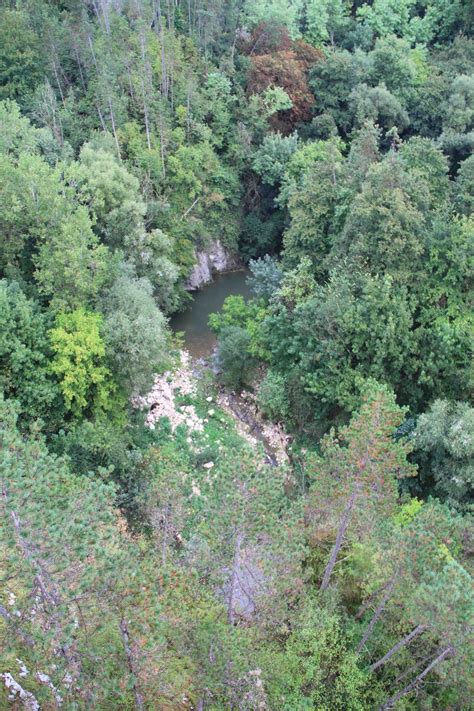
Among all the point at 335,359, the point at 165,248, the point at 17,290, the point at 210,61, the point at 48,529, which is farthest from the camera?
the point at 210,61

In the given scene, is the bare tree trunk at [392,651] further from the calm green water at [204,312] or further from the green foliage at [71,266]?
the calm green water at [204,312]

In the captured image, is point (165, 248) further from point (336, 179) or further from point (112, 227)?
point (336, 179)

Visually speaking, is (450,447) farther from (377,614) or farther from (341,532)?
(377,614)

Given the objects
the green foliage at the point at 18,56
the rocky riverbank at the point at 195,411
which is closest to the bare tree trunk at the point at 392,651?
the rocky riverbank at the point at 195,411

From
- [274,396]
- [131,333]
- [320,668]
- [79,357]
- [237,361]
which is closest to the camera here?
[320,668]

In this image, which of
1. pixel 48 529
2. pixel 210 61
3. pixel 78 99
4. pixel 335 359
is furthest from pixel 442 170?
pixel 48 529

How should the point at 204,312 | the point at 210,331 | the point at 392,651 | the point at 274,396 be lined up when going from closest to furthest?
the point at 392,651, the point at 274,396, the point at 210,331, the point at 204,312

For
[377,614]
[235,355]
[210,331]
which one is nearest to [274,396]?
[235,355]
